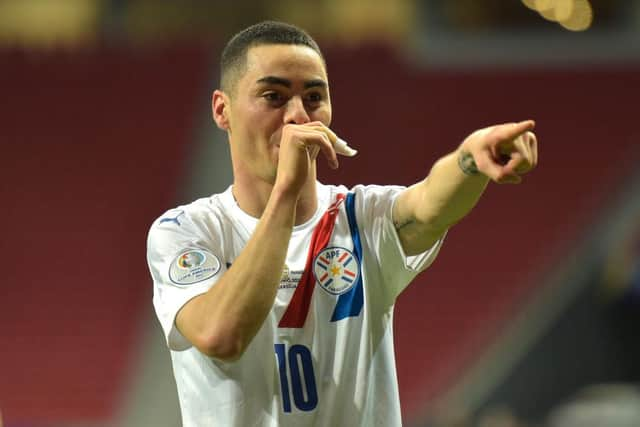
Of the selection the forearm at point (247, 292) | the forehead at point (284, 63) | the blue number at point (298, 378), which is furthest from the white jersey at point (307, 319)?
the forehead at point (284, 63)

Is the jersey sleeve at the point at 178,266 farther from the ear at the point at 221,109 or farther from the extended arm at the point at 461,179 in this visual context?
the extended arm at the point at 461,179

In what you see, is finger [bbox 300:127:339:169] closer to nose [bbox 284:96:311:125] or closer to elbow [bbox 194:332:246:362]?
nose [bbox 284:96:311:125]

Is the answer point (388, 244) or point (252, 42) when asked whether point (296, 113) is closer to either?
point (252, 42)

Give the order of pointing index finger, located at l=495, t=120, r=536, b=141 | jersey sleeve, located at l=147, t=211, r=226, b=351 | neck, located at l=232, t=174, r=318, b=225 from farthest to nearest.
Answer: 1. neck, located at l=232, t=174, r=318, b=225
2. jersey sleeve, located at l=147, t=211, r=226, b=351
3. pointing index finger, located at l=495, t=120, r=536, b=141

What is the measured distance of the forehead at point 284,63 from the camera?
275 cm

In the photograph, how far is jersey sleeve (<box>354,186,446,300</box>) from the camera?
109 inches

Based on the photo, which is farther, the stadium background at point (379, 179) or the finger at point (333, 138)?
the stadium background at point (379, 179)

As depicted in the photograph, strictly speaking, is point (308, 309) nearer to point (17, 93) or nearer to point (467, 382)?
point (467, 382)

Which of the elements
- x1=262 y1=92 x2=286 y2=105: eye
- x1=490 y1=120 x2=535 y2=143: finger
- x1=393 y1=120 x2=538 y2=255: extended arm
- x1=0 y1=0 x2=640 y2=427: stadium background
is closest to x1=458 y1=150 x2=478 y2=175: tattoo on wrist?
Result: x1=393 y1=120 x2=538 y2=255: extended arm

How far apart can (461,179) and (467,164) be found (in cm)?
4

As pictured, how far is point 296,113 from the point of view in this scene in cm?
270

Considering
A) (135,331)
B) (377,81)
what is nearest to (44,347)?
(135,331)

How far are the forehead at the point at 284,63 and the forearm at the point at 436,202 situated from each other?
404 mm

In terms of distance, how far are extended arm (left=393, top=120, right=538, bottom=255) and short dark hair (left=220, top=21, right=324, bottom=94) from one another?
51 cm
